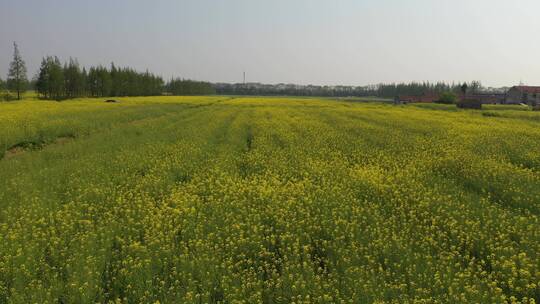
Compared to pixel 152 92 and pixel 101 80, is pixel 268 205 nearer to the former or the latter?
pixel 101 80

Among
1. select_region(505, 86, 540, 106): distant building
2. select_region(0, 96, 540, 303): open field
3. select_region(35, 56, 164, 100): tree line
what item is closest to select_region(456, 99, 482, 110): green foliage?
select_region(0, 96, 540, 303): open field

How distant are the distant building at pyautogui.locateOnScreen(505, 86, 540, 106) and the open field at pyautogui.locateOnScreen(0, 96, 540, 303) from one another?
110m

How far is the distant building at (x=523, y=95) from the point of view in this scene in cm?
10619

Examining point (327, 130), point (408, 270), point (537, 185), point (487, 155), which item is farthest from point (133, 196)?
point (327, 130)

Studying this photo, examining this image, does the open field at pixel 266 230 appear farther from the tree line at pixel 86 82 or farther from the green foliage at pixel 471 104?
the tree line at pixel 86 82

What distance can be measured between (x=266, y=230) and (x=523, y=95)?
126 meters

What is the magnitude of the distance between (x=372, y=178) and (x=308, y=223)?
4.33 metres

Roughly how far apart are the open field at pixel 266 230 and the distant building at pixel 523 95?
11023 cm

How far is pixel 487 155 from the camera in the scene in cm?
1549

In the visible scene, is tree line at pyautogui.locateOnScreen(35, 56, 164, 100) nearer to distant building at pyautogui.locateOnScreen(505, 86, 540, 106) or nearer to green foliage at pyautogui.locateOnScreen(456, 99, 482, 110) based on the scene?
green foliage at pyautogui.locateOnScreen(456, 99, 482, 110)

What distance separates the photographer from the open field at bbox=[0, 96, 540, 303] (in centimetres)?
542

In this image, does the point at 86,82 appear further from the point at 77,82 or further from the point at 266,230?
the point at 266,230

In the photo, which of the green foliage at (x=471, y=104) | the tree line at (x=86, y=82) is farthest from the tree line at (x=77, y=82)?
the green foliage at (x=471, y=104)

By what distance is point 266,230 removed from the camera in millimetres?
7262
